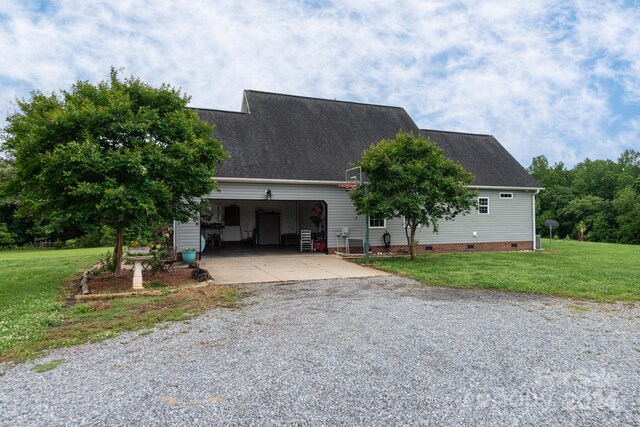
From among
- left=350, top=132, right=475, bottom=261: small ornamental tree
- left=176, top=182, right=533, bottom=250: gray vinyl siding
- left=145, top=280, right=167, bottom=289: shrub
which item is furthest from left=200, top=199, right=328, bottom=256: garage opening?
left=145, top=280, right=167, bottom=289: shrub

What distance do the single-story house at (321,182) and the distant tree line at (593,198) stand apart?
2681 cm

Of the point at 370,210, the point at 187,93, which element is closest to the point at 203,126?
the point at 187,93

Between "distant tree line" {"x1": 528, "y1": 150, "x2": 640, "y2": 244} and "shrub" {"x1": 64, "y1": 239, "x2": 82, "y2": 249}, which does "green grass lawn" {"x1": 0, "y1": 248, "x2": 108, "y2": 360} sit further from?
"distant tree line" {"x1": 528, "y1": 150, "x2": 640, "y2": 244}

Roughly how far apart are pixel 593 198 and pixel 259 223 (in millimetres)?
42727

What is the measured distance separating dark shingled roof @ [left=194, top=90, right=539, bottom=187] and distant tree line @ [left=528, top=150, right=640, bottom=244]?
87.8ft

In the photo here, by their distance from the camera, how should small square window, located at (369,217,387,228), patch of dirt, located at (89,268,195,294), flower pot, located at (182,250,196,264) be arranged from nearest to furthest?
patch of dirt, located at (89,268,195,294) < flower pot, located at (182,250,196,264) < small square window, located at (369,217,387,228)

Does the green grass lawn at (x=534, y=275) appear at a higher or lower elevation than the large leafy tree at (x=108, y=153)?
lower

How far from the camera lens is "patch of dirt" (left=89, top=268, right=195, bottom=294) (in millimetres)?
8141

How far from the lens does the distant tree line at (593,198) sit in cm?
4109

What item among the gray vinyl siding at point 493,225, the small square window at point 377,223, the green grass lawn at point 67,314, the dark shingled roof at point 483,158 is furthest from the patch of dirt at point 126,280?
the dark shingled roof at point 483,158

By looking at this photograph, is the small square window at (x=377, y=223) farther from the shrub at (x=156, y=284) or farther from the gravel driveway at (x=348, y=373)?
the gravel driveway at (x=348, y=373)

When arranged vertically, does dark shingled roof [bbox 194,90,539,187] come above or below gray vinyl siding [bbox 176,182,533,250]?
above

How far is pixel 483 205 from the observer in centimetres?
Result: 1761

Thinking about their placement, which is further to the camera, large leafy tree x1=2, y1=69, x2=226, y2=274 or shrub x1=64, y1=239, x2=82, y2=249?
shrub x1=64, y1=239, x2=82, y2=249
